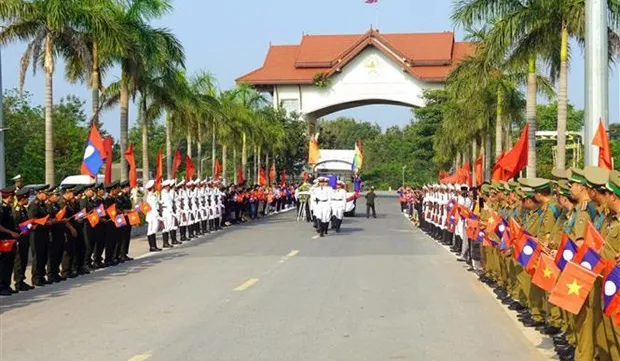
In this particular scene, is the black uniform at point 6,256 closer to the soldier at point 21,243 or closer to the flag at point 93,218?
the soldier at point 21,243

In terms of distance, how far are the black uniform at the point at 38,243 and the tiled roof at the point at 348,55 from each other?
61.5m

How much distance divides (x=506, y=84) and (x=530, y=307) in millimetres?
24494

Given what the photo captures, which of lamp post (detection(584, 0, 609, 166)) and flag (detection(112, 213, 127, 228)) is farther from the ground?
lamp post (detection(584, 0, 609, 166))

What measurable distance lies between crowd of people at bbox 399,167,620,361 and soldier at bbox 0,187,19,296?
736 cm

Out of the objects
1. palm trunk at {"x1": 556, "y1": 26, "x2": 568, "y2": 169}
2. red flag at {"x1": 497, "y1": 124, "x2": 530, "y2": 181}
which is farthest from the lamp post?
palm trunk at {"x1": 556, "y1": 26, "x2": 568, "y2": 169}

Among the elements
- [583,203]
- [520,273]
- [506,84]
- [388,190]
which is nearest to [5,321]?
[520,273]

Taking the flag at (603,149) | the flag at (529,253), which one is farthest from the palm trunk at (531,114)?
the flag at (529,253)

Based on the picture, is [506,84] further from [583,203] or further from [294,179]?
[294,179]

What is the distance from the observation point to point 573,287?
7262 millimetres

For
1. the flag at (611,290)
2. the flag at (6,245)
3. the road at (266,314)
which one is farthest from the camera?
the flag at (6,245)

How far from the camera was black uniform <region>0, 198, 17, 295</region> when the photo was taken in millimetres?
13906

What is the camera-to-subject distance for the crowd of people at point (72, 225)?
1452 centimetres

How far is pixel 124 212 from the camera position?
18969 mm

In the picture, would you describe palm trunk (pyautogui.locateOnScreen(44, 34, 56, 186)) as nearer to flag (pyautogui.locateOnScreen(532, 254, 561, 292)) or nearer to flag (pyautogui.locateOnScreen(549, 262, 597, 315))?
flag (pyautogui.locateOnScreen(532, 254, 561, 292))
